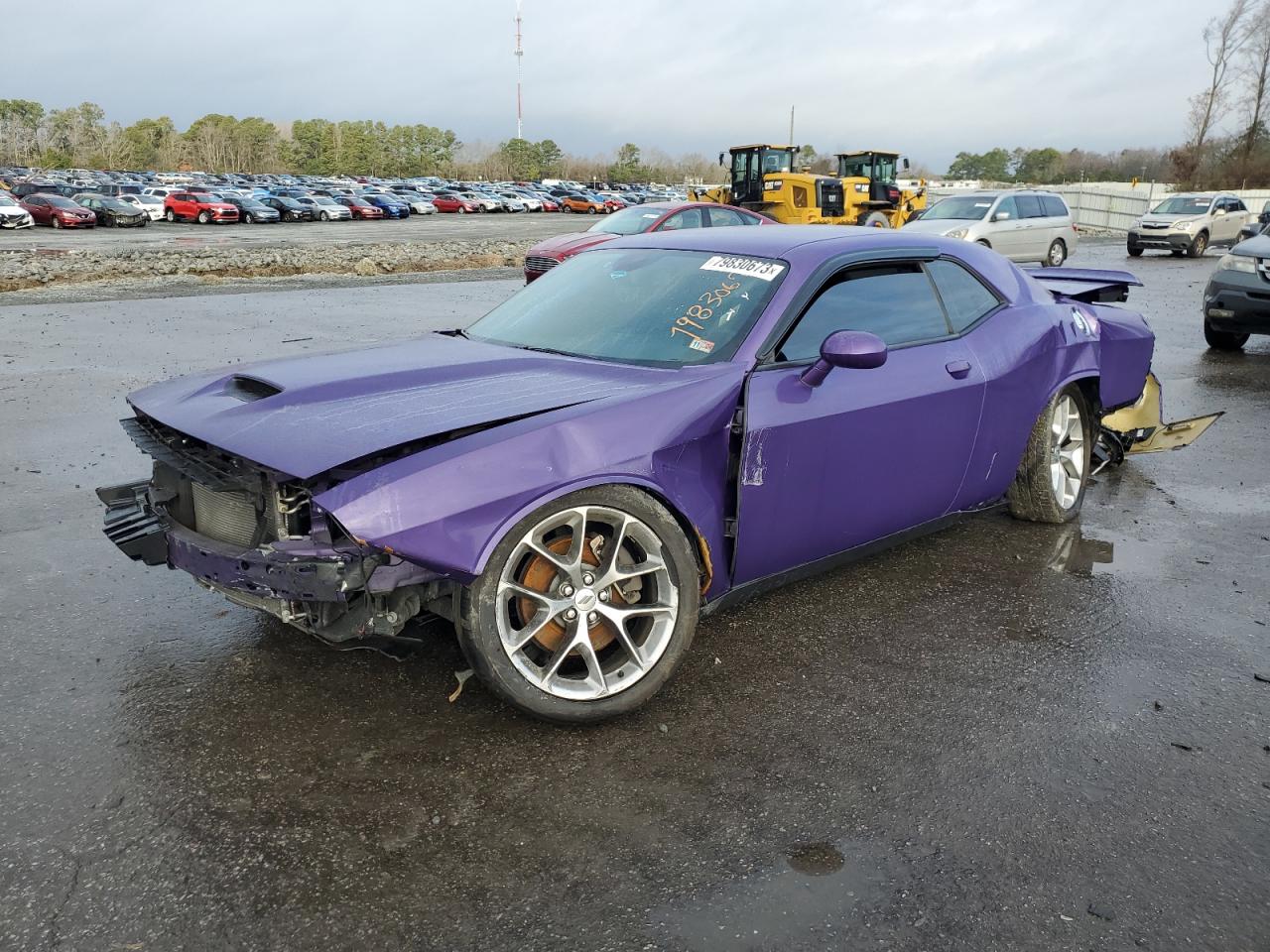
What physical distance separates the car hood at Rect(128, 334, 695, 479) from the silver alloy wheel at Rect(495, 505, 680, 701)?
1.38 ft

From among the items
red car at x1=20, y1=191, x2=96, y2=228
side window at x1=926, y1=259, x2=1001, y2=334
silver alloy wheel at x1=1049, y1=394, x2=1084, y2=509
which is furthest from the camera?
red car at x1=20, y1=191, x2=96, y2=228

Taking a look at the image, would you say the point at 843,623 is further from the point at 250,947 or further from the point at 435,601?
the point at 250,947

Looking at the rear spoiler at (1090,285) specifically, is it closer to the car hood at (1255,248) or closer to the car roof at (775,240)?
the car roof at (775,240)

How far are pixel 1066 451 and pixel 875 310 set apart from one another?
1.78m

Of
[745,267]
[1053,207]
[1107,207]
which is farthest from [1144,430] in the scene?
[1107,207]

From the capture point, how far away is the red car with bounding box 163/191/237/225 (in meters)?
47.2

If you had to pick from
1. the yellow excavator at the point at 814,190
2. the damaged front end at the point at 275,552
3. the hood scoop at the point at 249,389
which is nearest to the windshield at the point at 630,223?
the yellow excavator at the point at 814,190

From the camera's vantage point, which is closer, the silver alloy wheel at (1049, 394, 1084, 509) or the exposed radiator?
the exposed radiator

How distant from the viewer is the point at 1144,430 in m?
6.50

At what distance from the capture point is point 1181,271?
23.5 m

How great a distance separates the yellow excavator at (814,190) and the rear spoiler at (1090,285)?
18.5m

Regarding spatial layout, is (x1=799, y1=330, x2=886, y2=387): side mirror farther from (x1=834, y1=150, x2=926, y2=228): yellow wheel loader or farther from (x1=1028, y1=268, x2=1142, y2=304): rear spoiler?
(x1=834, y1=150, x2=926, y2=228): yellow wheel loader

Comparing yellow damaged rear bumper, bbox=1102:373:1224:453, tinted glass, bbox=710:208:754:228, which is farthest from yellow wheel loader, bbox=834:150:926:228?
yellow damaged rear bumper, bbox=1102:373:1224:453

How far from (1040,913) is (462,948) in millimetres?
1385
